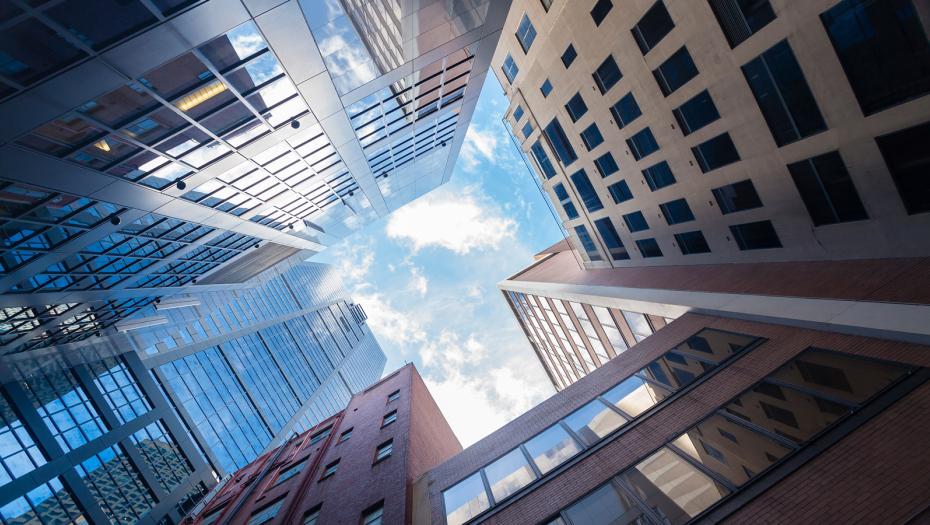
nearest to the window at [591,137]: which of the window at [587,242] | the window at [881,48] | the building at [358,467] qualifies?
the window at [587,242]

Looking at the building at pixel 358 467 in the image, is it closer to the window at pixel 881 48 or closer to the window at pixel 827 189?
the window at pixel 827 189

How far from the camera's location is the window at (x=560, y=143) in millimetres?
29953

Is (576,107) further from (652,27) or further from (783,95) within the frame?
(783,95)

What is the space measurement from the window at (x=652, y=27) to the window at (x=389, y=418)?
23.7 m

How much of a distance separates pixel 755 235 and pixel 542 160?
62.8 ft

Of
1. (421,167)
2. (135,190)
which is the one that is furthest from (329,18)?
(421,167)

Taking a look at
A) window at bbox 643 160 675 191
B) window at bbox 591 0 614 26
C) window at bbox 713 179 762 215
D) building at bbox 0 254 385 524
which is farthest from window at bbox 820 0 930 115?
building at bbox 0 254 385 524

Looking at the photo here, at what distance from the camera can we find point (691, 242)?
917 inches

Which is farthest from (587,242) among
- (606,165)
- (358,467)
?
(358,467)

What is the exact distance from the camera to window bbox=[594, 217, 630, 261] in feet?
100

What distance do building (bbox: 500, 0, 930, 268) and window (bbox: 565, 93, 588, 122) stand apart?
16cm

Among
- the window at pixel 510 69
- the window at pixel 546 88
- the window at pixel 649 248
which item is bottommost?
the window at pixel 649 248

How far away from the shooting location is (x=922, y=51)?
10328 millimetres

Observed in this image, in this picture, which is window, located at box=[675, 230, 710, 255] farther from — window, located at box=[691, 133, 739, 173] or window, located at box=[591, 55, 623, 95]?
window, located at box=[591, 55, 623, 95]
